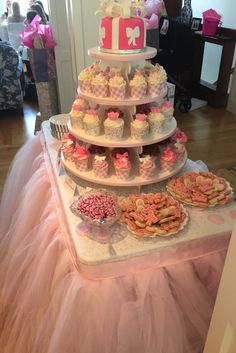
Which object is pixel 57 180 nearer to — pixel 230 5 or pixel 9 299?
pixel 9 299

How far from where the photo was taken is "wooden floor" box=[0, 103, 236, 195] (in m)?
2.83

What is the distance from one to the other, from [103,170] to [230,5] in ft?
11.7

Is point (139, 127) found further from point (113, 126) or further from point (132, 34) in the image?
point (132, 34)

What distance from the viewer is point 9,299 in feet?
4.81

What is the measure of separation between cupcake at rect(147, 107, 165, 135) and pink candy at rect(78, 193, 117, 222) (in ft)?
1.09

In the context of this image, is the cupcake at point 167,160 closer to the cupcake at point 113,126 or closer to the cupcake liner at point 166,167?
the cupcake liner at point 166,167

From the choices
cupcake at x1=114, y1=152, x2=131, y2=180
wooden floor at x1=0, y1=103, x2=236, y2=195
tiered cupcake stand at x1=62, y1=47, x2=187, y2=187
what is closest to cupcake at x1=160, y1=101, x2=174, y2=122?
tiered cupcake stand at x1=62, y1=47, x2=187, y2=187

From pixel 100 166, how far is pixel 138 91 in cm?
31

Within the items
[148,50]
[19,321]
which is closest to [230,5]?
[148,50]

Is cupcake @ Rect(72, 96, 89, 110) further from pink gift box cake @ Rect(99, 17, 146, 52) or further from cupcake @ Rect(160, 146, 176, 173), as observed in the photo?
cupcake @ Rect(160, 146, 176, 173)

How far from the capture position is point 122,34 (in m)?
1.10

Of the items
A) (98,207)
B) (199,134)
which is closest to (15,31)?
(199,134)

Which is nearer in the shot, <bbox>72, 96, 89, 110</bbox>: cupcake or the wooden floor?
<bbox>72, 96, 89, 110</bbox>: cupcake

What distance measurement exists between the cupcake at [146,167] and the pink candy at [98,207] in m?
0.18
